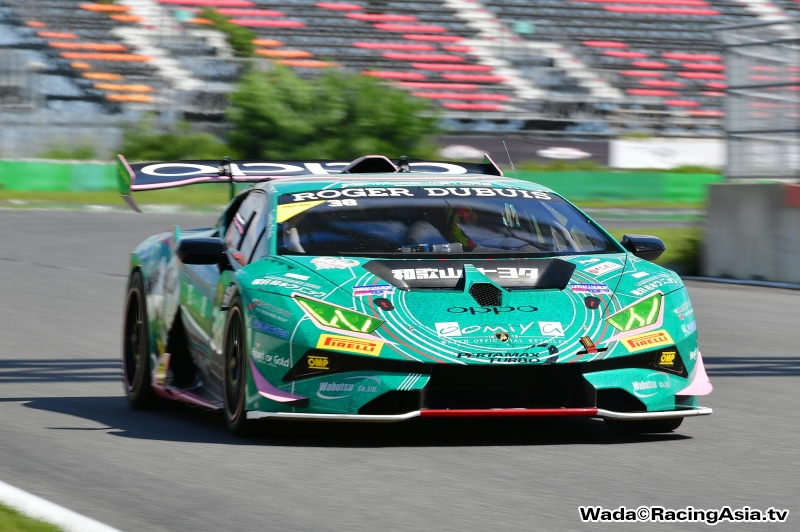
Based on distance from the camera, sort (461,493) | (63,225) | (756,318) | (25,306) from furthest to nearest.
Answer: (63,225) < (25,306) < (756,318) < (461,493)

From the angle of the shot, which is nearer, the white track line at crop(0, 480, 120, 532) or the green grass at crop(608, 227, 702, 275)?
the white track line at crop(0, 480, 120, 532)

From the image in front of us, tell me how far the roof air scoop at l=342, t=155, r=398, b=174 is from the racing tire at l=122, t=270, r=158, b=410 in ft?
4.15

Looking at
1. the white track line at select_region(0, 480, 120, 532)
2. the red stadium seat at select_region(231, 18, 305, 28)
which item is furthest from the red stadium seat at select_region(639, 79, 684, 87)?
the white track line at select_region(0, 480, 120, 532)

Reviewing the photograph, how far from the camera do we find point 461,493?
15.5ft

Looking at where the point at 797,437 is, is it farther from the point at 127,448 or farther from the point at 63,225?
the point at 63,225

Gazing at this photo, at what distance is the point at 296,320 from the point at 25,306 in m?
7.57

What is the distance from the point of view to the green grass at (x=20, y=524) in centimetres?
412

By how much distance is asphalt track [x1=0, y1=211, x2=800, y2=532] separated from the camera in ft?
14.5

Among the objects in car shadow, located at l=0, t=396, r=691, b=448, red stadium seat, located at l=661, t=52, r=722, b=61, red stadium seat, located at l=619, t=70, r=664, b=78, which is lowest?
red stadium seat, located at l=619, t=70, r=664, b=78

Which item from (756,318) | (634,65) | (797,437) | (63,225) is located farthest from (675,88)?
(797,437)

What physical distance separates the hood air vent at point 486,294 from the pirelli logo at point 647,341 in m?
0.53

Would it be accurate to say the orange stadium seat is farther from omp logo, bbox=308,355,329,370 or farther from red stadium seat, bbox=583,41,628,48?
omp logo, bbox=308,355,329,370

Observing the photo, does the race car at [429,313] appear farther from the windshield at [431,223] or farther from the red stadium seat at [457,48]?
the red stadium seat at [457,48]

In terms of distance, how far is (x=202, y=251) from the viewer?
6.29m
